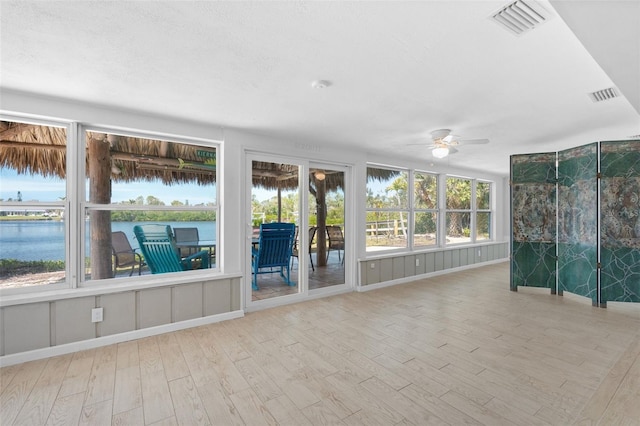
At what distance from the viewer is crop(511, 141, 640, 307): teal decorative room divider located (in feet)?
12.9

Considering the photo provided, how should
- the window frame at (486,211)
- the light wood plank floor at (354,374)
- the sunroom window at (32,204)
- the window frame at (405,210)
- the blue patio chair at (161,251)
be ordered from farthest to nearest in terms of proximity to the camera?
1. the window frame at (486,211)
2. the window frame at (405,210)
3. the blue patio chair at (161,251)
4. the sunroom window at (32,204)
5. the light wood plank floor at (354,374)

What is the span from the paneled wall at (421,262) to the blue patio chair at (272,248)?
1.39 metres

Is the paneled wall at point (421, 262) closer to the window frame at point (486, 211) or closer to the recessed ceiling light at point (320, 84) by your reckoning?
the window frame at point (486, 211)

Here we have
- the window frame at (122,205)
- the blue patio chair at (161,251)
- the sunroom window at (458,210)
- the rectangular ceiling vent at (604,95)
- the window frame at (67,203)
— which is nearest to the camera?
the rectangular ceiling vent at (604,95)

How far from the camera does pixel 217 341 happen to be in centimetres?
307

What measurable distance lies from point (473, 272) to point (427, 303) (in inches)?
116

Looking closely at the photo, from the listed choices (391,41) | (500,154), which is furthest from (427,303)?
Answer: (391,41)

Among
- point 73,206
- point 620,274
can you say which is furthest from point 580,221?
point 73,206

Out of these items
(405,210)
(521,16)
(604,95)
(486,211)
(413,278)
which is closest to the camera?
(521,16)

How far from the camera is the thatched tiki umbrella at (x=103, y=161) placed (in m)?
2.84

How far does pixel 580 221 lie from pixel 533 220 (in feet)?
2.11

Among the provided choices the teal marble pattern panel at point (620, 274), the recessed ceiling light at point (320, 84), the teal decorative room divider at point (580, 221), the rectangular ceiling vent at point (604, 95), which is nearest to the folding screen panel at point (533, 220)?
the teal decorative room divider at point (580, 221)

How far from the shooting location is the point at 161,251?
3.62 meters

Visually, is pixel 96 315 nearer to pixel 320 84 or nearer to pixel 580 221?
pixel 320 84
